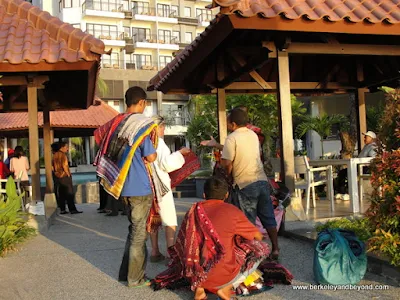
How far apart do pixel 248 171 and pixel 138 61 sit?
4748cm

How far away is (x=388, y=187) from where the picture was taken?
3980mm

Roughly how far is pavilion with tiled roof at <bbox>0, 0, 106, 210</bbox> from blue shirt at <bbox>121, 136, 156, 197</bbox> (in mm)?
3470

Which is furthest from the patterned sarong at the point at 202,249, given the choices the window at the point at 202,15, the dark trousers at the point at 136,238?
the window at the point at 202,15

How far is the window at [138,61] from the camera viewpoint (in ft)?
164

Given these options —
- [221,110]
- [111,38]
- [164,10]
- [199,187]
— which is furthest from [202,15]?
[221,110]

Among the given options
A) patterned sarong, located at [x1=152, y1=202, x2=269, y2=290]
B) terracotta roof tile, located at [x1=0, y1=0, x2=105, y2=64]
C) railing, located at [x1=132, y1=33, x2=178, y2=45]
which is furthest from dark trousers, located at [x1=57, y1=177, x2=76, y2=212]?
railing, located at [x1=132, y1=33, x2=178, y2=45]

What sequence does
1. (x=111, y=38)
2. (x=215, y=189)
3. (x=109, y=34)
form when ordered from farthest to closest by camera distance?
(x=109, y=34)
(x=111, y=38)
(x=215, y=189)

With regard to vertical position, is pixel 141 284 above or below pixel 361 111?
below

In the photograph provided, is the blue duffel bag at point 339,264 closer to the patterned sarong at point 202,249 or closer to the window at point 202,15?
the patterned sarong at point 202,249

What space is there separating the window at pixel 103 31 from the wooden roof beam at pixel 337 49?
43883mm

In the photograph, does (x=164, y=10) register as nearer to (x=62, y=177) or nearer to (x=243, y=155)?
(x=62, y=177)

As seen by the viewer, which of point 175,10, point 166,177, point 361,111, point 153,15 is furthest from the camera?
point 175,10

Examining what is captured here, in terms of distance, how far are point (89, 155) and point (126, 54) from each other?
36.9ft

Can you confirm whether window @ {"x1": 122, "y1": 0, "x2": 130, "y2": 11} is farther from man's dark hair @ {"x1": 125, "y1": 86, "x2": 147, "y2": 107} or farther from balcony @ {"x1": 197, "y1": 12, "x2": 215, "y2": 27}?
man's dark hair @ {"x1": 125, "y1": 86, "x2": 147, "y2": 107}
